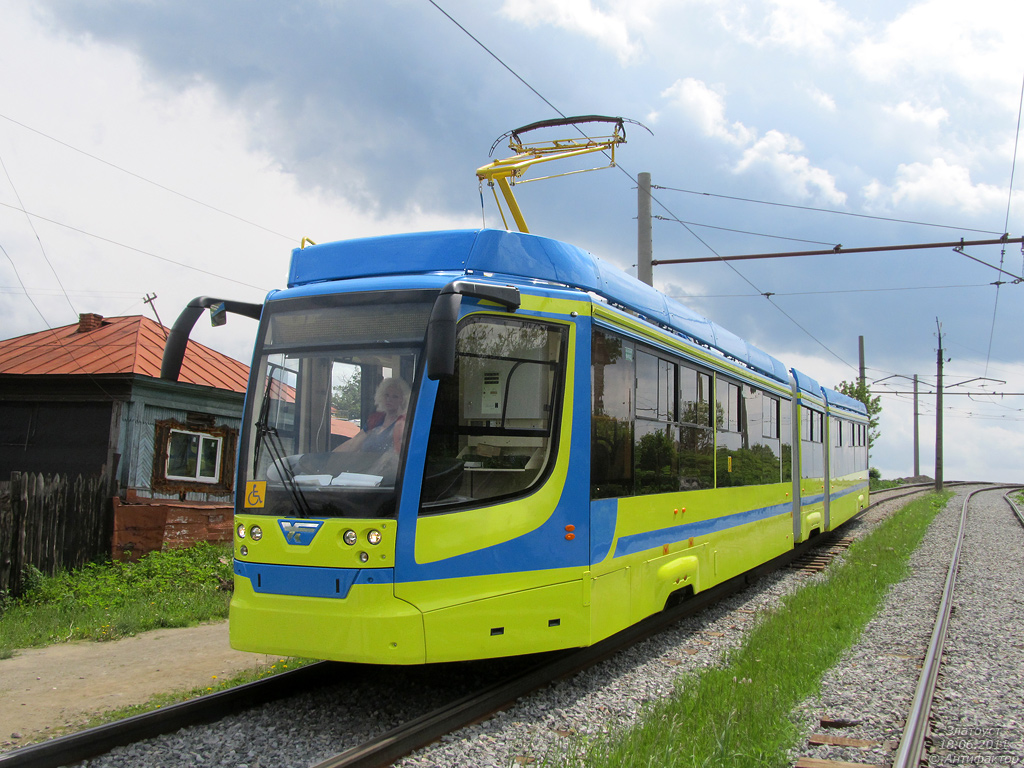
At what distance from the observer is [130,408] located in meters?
13.6

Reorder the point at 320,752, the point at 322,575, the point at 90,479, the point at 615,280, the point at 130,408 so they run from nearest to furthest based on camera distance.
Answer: the point at 320,752, the point at 322,575, the point at 615,280, the point at 90,479, the point at 130,408

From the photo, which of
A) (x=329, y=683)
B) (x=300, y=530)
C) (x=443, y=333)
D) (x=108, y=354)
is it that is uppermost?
(x=108, y=354)

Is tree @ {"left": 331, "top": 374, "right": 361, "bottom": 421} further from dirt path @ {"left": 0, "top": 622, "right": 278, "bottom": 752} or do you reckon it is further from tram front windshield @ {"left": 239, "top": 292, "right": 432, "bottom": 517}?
dirt path @ {"left": 0, "top": 622, "right": 278, "bottom": 752}

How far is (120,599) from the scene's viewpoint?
36.2 ft

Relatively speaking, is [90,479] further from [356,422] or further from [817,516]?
[817,516]

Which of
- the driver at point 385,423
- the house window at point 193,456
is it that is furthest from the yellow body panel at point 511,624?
the house window at point 193,456

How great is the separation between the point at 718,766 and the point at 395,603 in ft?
6.87

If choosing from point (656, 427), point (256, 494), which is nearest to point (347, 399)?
point (256, 494)

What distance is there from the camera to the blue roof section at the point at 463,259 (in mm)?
5965

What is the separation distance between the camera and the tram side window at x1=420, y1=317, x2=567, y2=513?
543 centimetres

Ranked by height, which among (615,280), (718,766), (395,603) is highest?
(615,280)

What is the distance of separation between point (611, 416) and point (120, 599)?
8.11 meters

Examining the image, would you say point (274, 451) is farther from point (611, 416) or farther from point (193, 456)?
point (193, 456)

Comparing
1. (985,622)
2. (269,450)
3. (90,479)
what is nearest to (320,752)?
(269,450)
